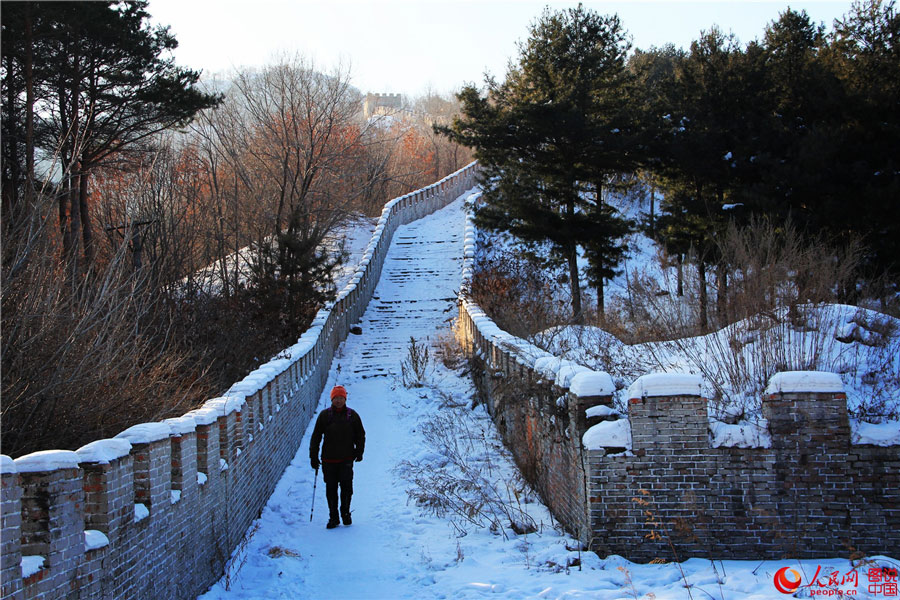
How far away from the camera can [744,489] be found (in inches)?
308

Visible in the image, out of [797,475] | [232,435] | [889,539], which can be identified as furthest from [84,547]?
[889,539]

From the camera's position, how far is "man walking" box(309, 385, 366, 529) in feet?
32.6

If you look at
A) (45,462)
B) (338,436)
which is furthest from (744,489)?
(45,462)

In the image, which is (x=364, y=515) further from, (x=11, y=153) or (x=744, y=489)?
(x=11, y=153)

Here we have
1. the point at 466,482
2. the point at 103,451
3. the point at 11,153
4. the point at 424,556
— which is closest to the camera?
the point at 103,451

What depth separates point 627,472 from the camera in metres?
7.88

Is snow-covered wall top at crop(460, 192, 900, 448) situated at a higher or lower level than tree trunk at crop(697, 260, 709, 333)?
lower

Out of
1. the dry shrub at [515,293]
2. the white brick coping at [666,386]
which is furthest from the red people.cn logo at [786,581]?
the dry shrub at [515,293]

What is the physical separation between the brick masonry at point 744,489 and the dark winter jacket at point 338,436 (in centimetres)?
341

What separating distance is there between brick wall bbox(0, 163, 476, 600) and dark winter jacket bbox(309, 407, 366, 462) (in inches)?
32.4

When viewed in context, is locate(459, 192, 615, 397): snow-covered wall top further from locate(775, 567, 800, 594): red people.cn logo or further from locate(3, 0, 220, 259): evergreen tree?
locate(3, 0, 220, 259): evergreen tree

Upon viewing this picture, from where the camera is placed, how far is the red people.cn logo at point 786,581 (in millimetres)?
6859

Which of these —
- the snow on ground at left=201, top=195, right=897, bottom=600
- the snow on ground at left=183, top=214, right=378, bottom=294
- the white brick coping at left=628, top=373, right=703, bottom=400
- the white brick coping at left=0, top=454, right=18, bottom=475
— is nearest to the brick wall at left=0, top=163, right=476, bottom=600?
the white brick coping at left=0, top=454, right=18, bottom=475

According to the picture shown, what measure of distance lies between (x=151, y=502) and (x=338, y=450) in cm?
393
